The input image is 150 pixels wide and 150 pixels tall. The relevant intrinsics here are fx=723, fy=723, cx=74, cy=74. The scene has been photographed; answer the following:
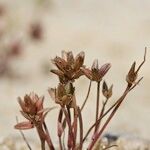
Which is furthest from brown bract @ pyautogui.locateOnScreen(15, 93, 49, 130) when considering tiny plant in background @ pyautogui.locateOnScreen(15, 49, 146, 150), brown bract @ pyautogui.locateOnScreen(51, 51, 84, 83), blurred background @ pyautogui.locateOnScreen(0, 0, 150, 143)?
blurred background @ pyautogui.locateOnScreen(0, 0, 150, 143)

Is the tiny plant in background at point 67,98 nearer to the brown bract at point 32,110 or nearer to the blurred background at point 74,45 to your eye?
the brown bract at point 32,110

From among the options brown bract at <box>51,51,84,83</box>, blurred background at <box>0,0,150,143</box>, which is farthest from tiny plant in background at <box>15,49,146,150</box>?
blurred background at <box>0,0,150,143</box>

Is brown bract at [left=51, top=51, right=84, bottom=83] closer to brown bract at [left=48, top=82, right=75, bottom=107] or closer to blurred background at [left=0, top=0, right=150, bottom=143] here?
brown bract at [left=48, top=82, right=75, bottom=107]

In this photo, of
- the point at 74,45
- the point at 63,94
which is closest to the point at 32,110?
the point at 63,94

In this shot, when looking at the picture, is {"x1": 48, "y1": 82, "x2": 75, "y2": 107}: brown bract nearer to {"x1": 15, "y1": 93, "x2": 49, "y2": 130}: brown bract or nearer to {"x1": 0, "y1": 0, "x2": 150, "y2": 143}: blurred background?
{"x1": 15, "y1": 93, "x2": 49, "y2": 130}: brown bract

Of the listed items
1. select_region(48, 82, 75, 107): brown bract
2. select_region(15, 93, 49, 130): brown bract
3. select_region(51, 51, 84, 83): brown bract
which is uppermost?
select_region(51, 51, 84, 83): brown bract

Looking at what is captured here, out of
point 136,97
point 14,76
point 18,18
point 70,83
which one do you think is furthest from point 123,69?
point 70,83

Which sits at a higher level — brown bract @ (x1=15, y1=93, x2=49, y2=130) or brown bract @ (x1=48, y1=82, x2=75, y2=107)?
brown bract @ (x1=48, y1=82, x2=75, y2=107)

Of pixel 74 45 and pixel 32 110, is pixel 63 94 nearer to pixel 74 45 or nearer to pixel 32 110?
pixel 32 110

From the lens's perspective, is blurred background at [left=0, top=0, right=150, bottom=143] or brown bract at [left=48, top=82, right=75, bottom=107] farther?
blurred background at [left=0, top=0, right=150, bottom=143]
